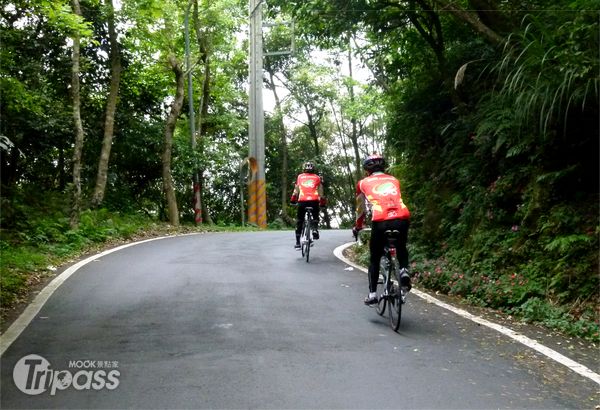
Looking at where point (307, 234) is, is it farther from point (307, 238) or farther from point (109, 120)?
point (109, 120)

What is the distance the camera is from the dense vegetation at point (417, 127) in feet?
25.6

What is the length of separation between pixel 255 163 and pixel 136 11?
35.2ft

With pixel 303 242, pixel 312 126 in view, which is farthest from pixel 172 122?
pixel 312 126

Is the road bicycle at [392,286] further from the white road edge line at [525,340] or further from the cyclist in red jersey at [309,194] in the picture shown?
the cyclist in red jersey at [309,194]

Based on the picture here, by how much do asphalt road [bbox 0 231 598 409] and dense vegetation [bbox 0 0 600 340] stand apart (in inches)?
59.0

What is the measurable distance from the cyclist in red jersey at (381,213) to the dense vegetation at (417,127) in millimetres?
1891

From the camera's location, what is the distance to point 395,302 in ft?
22.1

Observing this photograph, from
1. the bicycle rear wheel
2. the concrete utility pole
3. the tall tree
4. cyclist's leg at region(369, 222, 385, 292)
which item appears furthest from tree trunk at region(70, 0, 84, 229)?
the concrete utility pole

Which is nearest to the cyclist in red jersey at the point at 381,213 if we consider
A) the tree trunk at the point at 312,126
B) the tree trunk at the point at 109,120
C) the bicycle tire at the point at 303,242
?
the bicycle tire at the point at 303,242

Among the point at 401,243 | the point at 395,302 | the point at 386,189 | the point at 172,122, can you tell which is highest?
the point at 172,122

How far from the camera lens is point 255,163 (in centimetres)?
2812

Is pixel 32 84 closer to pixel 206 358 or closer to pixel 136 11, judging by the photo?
pixel 136 11

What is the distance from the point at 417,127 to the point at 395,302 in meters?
7.41

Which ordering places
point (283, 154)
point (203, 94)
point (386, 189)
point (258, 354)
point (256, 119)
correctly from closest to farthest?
1. point (258, 354)
2. point (386, 189)
3. point (256, 119)
4. point (203, 94)
5. point (283, 154)
